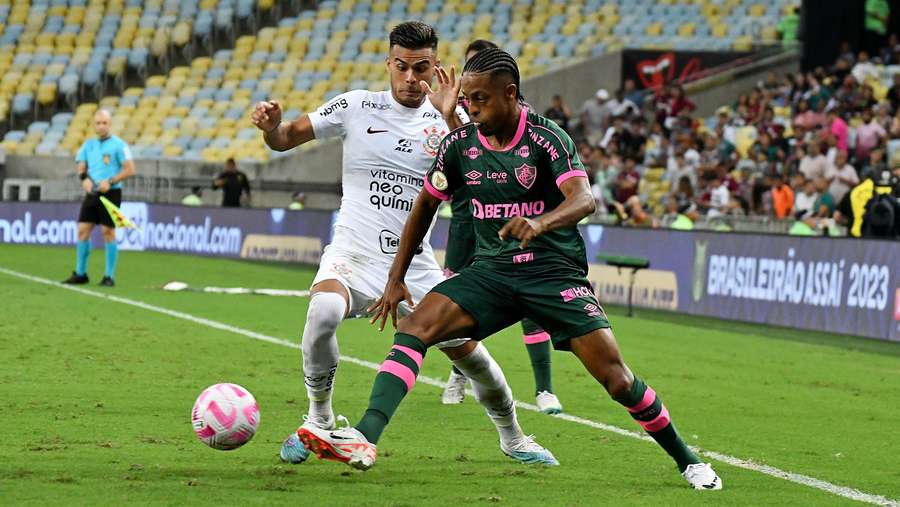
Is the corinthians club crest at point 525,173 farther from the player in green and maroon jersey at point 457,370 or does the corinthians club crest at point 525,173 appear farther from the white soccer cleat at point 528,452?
the player in green and maroon jersey at point 457,370

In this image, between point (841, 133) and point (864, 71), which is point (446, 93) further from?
point (864, 71)

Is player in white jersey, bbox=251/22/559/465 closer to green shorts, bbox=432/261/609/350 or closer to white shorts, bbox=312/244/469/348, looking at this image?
white shorts, bbox=312/244/469/348

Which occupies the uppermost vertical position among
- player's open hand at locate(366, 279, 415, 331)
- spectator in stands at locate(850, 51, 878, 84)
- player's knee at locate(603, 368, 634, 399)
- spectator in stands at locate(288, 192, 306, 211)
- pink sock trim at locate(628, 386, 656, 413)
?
spectator in stands at locate(850, 51, 878, 84)

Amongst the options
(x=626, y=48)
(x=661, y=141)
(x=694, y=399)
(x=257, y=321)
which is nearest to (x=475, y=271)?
(x=694, y=399)

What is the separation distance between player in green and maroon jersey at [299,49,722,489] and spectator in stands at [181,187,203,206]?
22950mm

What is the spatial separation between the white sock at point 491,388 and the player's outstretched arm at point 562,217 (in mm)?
1072

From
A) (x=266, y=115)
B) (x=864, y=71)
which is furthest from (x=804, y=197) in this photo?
(x=266, y=115)

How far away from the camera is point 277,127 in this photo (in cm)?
766

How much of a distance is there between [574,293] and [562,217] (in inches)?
18.9

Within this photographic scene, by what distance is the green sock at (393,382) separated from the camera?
21.8 ft

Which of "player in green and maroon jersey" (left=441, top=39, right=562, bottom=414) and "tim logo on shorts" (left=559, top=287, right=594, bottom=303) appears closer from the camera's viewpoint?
"tim logo on shorts" (left=559, top=287, right=594, bottom=303)

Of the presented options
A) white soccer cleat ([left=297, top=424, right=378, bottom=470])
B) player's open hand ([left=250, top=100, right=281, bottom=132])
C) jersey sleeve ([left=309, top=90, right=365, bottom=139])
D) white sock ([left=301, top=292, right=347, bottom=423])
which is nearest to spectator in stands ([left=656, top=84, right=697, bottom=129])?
jersey sleeve ([left=309, top=90, right=365, bottom=139])

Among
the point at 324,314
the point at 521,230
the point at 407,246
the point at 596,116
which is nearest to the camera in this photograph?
the point at 521,230

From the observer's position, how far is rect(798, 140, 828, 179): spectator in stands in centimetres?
2291
